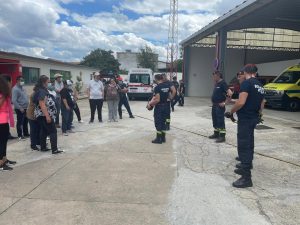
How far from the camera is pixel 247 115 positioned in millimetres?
5371

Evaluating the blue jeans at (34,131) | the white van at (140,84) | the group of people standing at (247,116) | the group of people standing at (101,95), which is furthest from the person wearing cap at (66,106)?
the white van at (140,84)

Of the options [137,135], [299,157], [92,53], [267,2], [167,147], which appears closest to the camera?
[299,157]

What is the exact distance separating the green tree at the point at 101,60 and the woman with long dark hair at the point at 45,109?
64168 millimetres

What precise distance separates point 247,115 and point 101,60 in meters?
71.3

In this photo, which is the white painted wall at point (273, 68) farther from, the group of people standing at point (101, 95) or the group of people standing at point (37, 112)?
the group of people standing at point (37, 112)

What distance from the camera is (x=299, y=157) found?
7.29 m

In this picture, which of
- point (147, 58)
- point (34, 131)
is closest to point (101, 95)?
point (34, 131)

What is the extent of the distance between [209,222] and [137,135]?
5.73 m

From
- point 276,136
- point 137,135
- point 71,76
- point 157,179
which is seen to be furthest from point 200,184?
point 71,76

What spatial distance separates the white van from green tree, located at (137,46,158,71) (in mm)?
50164

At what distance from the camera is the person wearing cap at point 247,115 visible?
527 centimetres

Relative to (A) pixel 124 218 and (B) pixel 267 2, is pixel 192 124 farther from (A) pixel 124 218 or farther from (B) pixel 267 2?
(A) pixel 124 218

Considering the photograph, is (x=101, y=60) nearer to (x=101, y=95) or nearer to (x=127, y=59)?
(x=127, y=59)

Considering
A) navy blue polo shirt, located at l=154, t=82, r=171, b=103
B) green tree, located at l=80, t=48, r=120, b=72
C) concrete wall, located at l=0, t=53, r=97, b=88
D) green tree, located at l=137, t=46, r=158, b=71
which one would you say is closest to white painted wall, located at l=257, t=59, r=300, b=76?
concrete wall, located at l=0, t=53, r=97, b=88
